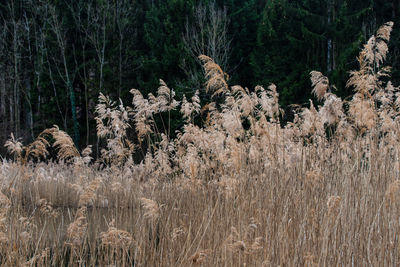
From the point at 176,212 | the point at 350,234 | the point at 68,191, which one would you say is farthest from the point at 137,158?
the point at 350,234

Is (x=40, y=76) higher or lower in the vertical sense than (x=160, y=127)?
higher

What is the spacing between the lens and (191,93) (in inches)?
546

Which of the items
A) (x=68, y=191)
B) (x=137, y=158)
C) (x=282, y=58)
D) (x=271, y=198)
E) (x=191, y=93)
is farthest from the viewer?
(x=282, y=58)

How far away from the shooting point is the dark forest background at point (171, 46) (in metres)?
14.6

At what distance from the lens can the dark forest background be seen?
14641mm

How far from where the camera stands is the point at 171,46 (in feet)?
50.0

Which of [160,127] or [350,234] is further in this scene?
[160,127]

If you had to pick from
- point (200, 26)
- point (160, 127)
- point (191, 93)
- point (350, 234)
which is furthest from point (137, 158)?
point (350, 234)

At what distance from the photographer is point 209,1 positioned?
50.8 feet

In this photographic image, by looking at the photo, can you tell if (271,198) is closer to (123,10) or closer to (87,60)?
(123,10)

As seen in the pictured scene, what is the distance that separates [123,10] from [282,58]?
22.3ft

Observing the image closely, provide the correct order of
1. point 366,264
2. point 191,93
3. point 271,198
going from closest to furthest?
point 366,264 < point 271,198 < point 191,93

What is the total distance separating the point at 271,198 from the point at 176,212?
80 centimetres

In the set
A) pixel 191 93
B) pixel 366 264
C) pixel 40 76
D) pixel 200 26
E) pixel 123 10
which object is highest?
pixel 123 10
